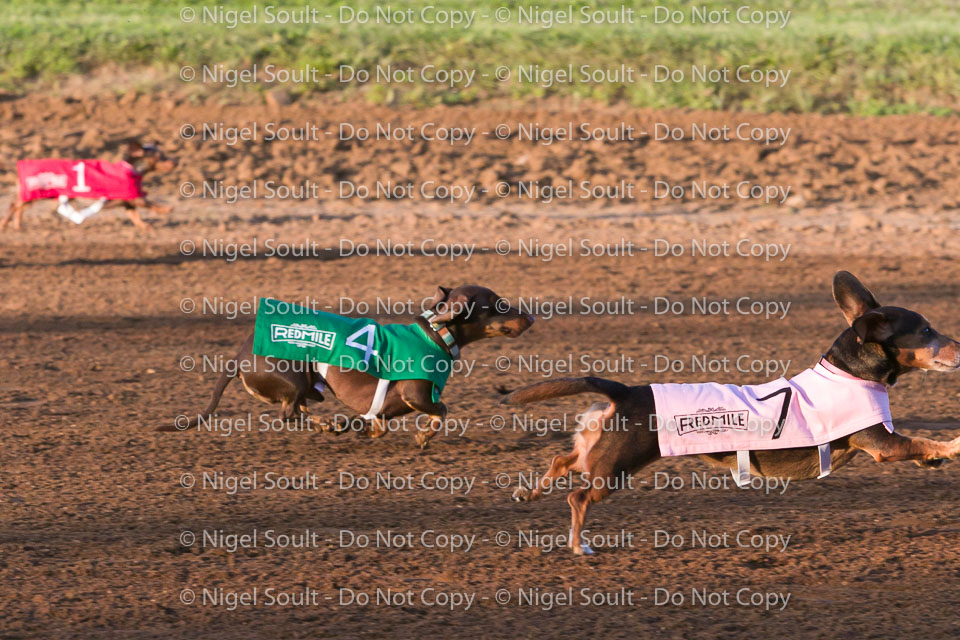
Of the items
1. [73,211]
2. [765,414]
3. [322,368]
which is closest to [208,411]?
[322,368]

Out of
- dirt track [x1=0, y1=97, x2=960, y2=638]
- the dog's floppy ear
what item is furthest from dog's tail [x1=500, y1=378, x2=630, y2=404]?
the dog's floppy ear

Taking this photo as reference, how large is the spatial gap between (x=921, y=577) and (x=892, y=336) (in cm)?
114

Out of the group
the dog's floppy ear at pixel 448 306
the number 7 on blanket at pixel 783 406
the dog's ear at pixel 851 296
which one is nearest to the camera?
the number 7 on blanket at pixel 783 406

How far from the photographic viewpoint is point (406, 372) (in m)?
7.39

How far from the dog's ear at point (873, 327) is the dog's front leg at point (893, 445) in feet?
1.39

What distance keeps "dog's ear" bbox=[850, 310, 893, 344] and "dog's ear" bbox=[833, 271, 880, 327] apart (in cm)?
13

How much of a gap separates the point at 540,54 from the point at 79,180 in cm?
1079

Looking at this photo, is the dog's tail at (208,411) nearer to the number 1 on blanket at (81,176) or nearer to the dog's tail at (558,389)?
the dog's tail at (558,389)

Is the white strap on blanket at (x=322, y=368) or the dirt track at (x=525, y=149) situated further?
the dirt track at (x=525, y=149)

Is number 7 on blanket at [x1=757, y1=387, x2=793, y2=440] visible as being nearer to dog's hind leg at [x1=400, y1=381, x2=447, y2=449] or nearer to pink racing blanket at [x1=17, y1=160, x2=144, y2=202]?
dog's hind leg at [x1=400, y1=381, x2=447, y2=449]

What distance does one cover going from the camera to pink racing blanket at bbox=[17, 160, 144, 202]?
45.2 ft

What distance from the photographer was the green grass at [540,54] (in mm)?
20484

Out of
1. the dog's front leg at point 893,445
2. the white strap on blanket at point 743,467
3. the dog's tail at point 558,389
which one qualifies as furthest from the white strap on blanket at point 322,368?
the dog's front leg at point 893,445

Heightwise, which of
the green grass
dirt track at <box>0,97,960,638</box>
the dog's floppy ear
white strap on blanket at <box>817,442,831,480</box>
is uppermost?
the green grass
